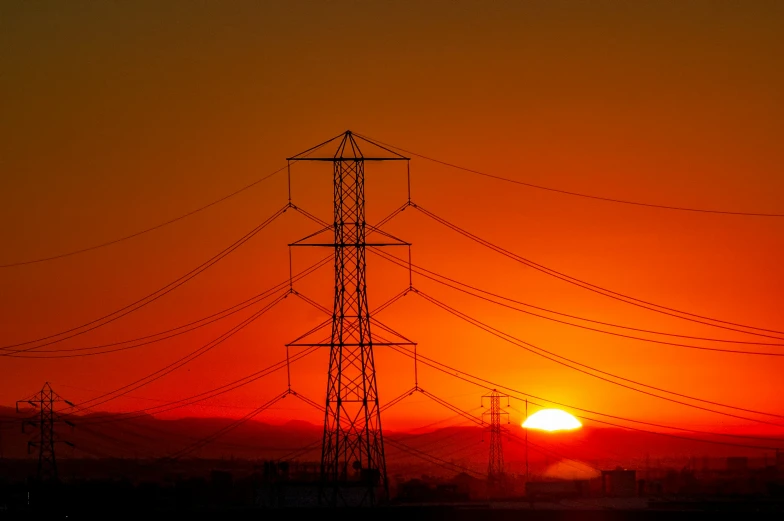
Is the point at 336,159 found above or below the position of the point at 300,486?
above

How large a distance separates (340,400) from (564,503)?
2486 inches

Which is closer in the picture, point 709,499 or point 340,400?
point 340,400

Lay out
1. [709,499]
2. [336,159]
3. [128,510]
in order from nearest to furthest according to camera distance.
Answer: [336,159], [128,510], [709,499]

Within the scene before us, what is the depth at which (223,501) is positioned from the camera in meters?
184

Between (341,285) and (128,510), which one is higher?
(341,285)

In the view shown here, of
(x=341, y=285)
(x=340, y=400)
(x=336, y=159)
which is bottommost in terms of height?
(x=340, y=400)

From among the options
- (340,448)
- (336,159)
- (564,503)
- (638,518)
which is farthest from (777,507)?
(336,159)

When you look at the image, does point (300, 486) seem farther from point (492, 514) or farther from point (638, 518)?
point (638, 518)

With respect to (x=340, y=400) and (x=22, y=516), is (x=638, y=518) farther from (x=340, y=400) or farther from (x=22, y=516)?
(x=22, y=516)

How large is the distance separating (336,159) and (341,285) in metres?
11.0

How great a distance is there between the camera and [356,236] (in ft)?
370

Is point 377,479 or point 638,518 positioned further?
point 377,479

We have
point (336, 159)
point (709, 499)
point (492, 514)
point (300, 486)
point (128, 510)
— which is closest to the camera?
point (336, 159)

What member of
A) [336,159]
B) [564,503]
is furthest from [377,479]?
[564,503]
